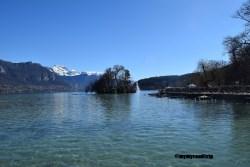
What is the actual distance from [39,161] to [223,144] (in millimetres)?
9541

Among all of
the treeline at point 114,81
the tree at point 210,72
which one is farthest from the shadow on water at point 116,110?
the treeline at point 114,81

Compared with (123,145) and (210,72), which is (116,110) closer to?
(123,145)

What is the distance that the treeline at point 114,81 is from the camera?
176m

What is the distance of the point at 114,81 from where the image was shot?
179 meters

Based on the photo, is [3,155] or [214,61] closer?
[3,155]

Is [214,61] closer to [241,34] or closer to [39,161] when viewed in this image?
[241,34]

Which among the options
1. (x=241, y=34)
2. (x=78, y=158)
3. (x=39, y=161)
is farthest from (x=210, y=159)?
(x=241, y=34)

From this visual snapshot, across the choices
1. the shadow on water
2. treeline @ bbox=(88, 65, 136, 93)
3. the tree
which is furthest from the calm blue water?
treeline @ bbox=(88, 65, 136, 93)

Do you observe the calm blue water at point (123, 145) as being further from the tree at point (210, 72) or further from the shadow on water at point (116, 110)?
the tree at point (210, 72)

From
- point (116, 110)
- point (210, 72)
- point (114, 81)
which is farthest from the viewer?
point (114, 81)

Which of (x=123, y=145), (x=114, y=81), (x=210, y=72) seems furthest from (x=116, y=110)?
(x=114, y=81)

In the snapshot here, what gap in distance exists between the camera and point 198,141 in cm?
2161

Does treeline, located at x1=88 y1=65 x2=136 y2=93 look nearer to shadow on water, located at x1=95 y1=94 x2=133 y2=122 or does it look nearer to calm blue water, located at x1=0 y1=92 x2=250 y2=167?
shadow on water, located at x1=95 y1=94 x2=133 y2=122

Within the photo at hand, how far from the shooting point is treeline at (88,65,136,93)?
176 m
